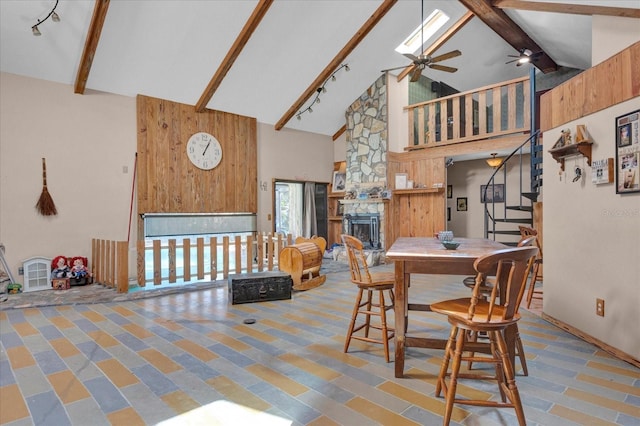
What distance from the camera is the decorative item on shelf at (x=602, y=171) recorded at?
9.36ft

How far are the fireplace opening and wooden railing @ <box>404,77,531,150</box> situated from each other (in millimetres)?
1906

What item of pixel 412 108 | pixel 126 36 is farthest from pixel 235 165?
pixel 412 108

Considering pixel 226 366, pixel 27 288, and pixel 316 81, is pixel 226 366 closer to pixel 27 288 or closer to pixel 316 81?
pixel 27 288

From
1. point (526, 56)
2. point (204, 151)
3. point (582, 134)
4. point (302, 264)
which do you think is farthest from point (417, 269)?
point (526, 56)

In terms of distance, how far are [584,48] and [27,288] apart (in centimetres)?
962

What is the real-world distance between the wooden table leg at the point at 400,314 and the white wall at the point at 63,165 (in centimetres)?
534

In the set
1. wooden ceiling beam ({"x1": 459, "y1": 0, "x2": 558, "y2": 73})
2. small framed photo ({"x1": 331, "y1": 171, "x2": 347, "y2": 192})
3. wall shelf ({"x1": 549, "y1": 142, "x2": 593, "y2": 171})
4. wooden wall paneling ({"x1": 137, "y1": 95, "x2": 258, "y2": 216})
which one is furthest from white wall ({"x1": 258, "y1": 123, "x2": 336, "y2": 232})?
wall shelf ({"x1": 549, "y1": 142, "x2": 593, "y2": 171})

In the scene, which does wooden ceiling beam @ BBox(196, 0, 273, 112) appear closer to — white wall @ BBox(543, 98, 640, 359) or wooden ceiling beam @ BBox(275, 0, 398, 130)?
wooden ceiling beam @ BBox(275, 0, 398, 130)

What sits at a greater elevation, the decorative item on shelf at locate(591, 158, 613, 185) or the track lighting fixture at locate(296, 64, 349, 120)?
the track lighting fixture at locate(296, 64, 349, 120)

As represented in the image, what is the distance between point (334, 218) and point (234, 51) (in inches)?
198

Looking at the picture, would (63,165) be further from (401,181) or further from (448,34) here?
(448,34)

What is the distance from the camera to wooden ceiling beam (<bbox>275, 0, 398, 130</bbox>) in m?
6.10

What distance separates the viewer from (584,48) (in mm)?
6027

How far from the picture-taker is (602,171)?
115 inches
